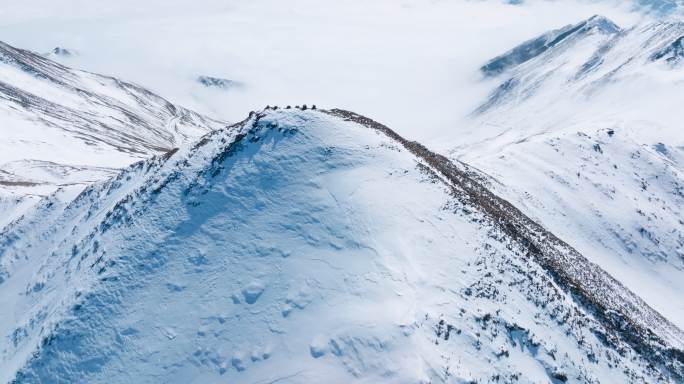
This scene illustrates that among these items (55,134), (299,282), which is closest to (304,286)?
(299,282)

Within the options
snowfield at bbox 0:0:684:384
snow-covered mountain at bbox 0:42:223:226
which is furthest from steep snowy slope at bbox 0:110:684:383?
snow-covered mountain at bbox 0:42:223:226

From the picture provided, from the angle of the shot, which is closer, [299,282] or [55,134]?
[299,282]

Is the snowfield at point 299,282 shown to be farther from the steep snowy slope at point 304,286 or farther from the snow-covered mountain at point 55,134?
the snow-covered mountain at point 55,134

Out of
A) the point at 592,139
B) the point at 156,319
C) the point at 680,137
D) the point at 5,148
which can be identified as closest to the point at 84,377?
the point at 156,319

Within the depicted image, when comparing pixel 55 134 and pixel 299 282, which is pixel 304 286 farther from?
pixel 55 134

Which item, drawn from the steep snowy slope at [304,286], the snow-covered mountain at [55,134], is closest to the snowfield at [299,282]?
the steep snowy slope at [304,286]

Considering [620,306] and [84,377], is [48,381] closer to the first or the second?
[84,377]
